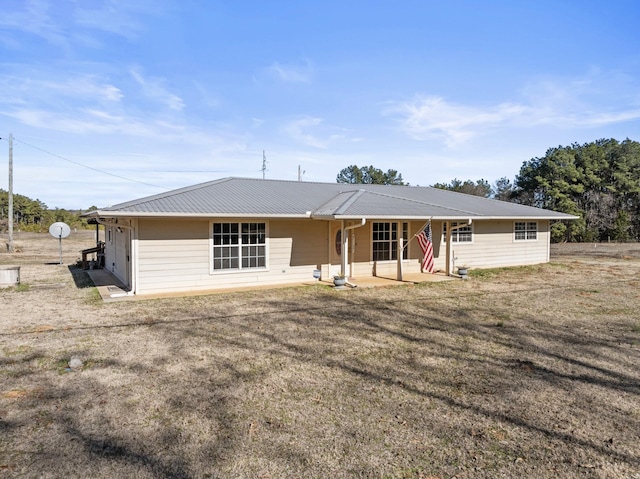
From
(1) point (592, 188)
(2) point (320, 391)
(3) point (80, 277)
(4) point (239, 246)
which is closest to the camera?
(2) point (320, 391)

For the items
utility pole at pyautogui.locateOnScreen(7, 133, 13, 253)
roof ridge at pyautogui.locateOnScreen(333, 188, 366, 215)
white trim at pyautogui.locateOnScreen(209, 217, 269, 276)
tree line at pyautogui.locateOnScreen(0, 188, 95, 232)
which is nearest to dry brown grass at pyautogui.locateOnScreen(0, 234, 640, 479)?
white trim at pyautogui.locateOnScreen(209, 217, 269, 276)

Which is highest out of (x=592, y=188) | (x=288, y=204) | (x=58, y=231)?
(x=592, y=188)

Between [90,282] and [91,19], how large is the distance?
773 centimetres

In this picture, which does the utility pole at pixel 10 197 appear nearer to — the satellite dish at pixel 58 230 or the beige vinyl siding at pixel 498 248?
the satellite dish at pixel 58 230

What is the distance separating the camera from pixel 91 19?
11.0m

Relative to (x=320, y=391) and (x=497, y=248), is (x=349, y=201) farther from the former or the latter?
(x=320, y=391)

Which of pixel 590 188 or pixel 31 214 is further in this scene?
pixel 31 214

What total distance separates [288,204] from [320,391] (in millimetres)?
8619

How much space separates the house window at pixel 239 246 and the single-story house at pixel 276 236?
0.09ft

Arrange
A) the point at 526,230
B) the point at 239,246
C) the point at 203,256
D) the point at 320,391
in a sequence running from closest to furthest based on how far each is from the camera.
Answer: the point at 320,391, the point at 203,256, the point at 239,246, the point at 526,230

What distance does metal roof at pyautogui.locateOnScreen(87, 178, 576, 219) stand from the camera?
1044 centimetres

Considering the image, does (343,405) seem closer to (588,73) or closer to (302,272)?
(302,272)

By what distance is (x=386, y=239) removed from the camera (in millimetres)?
13859

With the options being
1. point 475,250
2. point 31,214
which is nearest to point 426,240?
point 475,250
